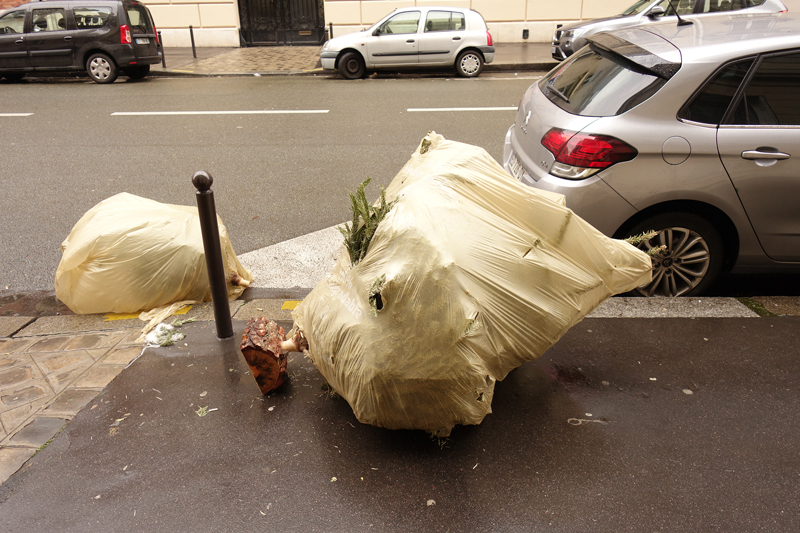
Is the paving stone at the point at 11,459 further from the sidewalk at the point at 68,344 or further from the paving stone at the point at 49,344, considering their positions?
the paving stone at the point at 49,344

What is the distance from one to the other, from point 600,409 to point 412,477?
104 cm

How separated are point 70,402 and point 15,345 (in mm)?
876

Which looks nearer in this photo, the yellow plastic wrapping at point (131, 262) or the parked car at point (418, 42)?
the yellow plastic wrapping at point (131, 262)

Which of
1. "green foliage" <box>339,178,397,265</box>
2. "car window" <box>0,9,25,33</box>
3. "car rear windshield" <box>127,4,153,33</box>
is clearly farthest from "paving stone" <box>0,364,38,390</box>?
"car window" <box>0,9,25,33</box>

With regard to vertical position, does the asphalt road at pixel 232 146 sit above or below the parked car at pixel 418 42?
below

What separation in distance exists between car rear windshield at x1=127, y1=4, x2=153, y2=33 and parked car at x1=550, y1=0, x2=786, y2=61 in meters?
9.58

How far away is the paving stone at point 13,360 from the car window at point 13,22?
41.2 feet

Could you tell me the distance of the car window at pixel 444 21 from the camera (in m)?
12.8

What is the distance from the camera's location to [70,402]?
9.75 ft

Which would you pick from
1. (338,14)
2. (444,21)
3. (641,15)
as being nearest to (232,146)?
(444,21)

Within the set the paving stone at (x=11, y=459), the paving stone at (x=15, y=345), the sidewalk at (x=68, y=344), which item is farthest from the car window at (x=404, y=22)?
the paving stone at (x=11, y=459)

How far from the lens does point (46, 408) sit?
2928 millimetres

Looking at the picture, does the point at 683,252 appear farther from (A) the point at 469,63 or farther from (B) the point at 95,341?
(A) the point at 469,63

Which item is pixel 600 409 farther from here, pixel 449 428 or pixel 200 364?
pixel 200 364
